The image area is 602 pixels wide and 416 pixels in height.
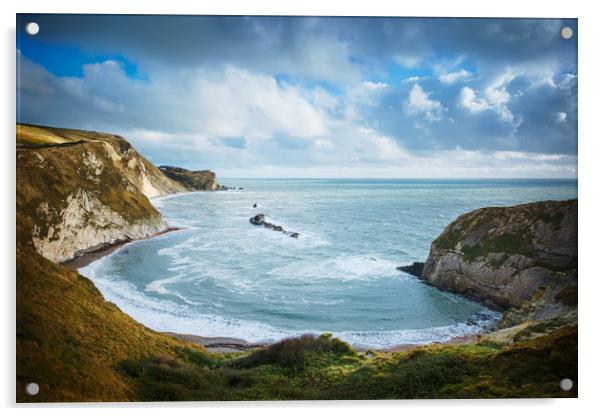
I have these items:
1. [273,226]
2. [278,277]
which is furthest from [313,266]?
[273,226]

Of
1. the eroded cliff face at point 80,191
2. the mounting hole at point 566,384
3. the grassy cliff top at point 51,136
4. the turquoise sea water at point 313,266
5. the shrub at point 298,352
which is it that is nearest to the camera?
the mounting hole at point 566,384

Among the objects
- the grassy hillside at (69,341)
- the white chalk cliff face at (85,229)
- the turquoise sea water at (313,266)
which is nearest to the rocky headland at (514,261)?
the turquoise sea water at (313,266)

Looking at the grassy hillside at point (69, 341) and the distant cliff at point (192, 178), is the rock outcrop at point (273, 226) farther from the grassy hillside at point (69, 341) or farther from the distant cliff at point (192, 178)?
the grassy hillside at point (69, 341)

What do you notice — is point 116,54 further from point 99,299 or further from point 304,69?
point 99,299

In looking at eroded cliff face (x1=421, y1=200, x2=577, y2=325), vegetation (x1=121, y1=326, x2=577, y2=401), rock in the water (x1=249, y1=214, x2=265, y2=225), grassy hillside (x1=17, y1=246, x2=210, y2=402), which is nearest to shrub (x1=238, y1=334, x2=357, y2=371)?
vegetation (x1=121, y1=326, x2=577, y2=401)

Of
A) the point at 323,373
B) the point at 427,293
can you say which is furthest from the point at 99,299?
the point at 427,293
